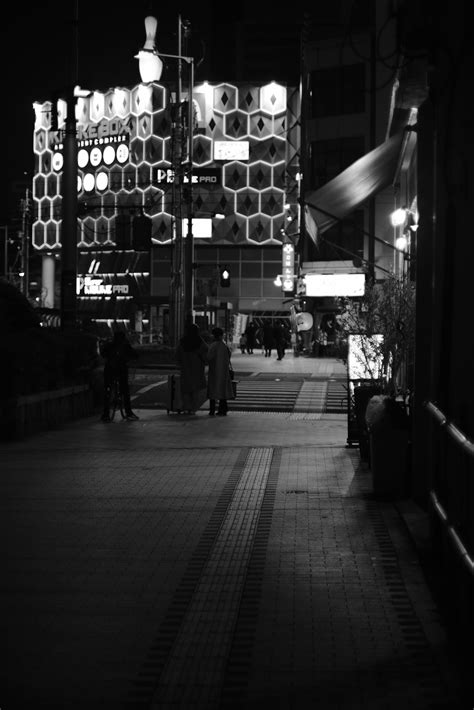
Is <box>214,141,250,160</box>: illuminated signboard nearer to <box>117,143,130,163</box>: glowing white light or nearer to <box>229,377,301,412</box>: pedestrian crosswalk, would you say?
<box>117,143,130,163</box>: glowing white light

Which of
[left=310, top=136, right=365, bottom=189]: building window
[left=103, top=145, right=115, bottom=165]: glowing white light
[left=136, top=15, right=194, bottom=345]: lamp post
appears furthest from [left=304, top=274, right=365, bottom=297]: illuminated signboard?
[left=103, top=145, right=115, bottom=165]: glowing white light

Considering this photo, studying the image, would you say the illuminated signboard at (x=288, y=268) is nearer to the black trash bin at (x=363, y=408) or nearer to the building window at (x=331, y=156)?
the building window at (x=331, y=156)

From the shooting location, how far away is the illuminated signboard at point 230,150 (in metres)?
81.1

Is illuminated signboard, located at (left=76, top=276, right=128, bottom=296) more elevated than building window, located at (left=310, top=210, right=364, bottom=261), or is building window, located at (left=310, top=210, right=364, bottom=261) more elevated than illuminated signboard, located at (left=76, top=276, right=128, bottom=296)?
building window, located at (left=310, top=210, right=364, bottom=261)

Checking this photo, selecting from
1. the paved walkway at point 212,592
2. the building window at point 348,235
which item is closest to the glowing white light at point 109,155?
the building window at point 348,235

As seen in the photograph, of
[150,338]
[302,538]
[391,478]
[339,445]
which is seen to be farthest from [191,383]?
[150,338]

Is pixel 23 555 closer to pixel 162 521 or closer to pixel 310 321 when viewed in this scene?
pixel 162 521

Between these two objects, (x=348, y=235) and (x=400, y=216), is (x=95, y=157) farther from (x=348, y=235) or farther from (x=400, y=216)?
(x=400, y=216)

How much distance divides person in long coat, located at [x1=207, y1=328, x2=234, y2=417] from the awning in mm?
2876

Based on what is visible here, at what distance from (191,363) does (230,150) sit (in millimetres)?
61755

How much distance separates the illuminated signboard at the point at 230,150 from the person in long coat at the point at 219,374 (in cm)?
6116

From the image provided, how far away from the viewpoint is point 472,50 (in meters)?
6.29

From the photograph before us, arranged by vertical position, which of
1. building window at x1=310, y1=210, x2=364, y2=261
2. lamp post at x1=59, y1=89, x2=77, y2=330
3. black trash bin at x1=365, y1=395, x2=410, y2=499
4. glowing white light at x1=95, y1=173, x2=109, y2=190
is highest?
glowing white light at x1=95, y1=173, x2=109, y2=190

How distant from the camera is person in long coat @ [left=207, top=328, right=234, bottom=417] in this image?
830 inches
